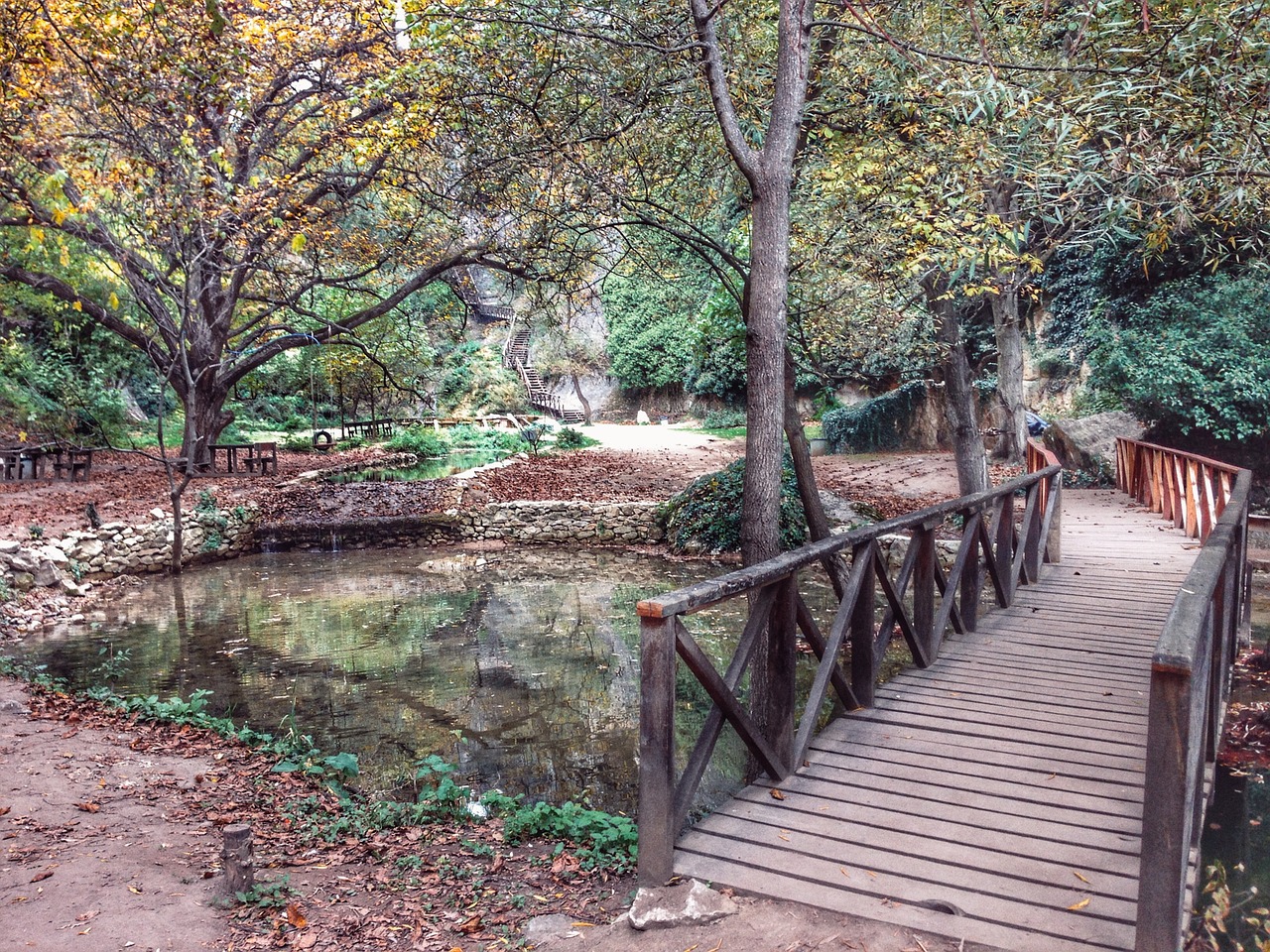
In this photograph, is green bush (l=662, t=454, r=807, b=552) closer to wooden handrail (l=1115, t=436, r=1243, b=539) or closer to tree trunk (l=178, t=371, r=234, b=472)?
wooden handrail (l=1115, t=436, r=1243, b=539)

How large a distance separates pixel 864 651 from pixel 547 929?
2.47m

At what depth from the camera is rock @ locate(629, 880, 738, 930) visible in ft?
10.3

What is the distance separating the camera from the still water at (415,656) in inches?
245

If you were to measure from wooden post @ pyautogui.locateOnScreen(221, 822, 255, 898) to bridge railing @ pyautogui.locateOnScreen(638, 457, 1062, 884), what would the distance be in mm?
1732

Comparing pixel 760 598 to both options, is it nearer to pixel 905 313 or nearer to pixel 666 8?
pixel 666 8

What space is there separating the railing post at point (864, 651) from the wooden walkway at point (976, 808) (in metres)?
0.16

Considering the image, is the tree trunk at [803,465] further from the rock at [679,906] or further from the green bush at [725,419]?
the green bush at [725,419]

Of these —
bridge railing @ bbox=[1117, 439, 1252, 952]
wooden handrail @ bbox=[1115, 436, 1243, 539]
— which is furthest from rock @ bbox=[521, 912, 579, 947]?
wooden handrail @ bbox=[1115, 436, 1243, 539]

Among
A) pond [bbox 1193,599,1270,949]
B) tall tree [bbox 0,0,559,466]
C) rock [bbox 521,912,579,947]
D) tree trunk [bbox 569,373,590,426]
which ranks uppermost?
tall tree [bbox 0,0,559,466]

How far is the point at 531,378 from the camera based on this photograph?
118ft

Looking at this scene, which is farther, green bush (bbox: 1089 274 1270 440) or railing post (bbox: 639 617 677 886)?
green bush (bbox: 1089 274 1270 440)

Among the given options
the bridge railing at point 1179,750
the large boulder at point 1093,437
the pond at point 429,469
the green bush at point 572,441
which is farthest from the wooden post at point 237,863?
the green bush at point 572,441

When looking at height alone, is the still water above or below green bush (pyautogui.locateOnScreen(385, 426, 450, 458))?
below

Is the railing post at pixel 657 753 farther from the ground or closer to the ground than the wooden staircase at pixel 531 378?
closer to the ground
